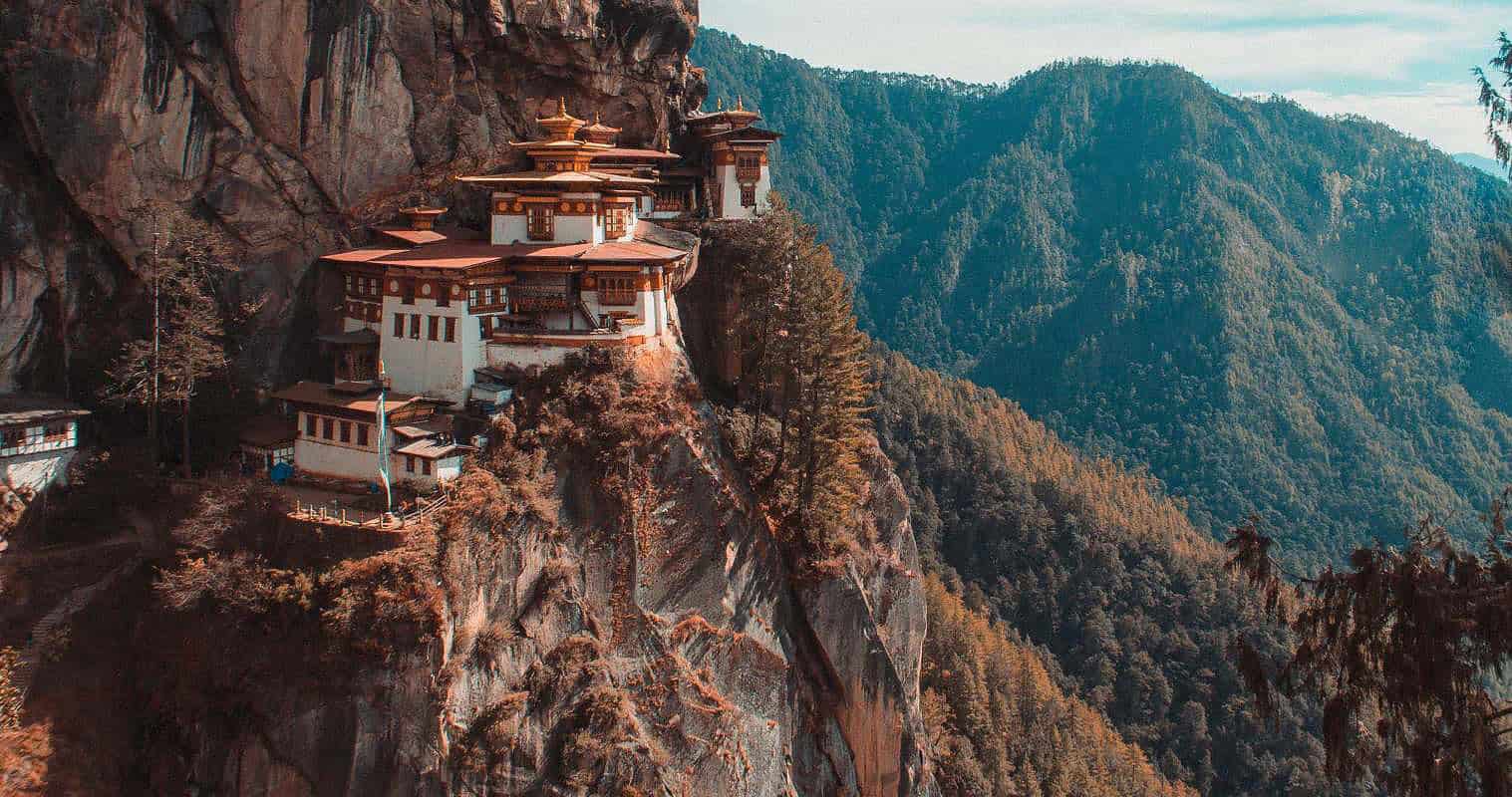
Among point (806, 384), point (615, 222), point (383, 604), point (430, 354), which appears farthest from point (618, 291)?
point (383, 604)

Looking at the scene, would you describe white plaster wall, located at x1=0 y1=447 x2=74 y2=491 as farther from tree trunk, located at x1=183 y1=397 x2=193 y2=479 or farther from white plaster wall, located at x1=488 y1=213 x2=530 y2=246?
white plaster wall, located at x1=488 y1=213 x2=530 y2=246

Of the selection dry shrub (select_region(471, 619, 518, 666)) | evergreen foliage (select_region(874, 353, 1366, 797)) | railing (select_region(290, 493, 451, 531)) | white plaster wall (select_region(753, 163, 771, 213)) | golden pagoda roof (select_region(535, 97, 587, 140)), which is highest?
golden pagoda roof (select_region(535, 97, 587, 140))

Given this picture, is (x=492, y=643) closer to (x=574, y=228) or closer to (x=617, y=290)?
(x=617, y=290)

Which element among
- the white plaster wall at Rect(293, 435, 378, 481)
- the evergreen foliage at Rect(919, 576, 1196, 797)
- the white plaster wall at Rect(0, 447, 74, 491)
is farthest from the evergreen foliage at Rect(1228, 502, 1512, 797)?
the evergreen foliage at Rect(919, 576, 1196, 797)

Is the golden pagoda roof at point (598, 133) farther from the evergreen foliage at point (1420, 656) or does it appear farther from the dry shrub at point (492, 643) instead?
the evergreen foliage at point (1420, 656)

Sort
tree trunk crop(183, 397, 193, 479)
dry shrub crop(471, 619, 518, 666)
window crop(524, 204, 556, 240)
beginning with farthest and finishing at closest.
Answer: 1. window crop(524, 204, 556, 240)
2. tree trunk crop(183, 397, 193, 479)
3. dry shrub crop(471, 619, 518, 666)

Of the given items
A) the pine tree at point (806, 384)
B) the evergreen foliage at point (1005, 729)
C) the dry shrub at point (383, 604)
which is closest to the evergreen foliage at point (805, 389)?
the pine tree at point (806, 384)
